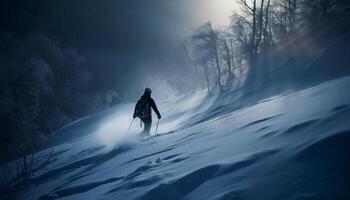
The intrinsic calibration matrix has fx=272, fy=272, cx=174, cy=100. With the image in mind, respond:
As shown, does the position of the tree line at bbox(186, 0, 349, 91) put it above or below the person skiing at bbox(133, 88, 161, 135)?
above

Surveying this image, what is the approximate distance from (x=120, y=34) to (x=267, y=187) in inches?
3730

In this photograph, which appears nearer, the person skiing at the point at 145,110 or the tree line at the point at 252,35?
the person skiing at the point at 145,110

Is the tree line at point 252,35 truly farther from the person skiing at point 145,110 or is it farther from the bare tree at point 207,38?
the person skiing at point 145,110

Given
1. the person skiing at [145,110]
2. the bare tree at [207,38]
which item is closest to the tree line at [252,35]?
the bare tree at [207,38]

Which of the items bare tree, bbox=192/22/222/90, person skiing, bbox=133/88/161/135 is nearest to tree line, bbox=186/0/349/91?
bare tree, bbox=192/22/222/90

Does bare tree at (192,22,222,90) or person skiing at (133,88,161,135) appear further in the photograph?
bare tree at (192,22,222,90)

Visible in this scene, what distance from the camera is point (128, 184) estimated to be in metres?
3.87

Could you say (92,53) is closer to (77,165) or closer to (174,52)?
(174,52)

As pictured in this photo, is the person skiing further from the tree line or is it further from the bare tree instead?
the bare tree

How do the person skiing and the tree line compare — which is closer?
the person skiing

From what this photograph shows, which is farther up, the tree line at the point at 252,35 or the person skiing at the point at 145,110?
the tree line at the point at 252,35

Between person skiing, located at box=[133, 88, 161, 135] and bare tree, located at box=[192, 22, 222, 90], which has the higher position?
bare tree, located at box=[192, 22, 222, 90]

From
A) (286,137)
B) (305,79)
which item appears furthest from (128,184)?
(305,79)

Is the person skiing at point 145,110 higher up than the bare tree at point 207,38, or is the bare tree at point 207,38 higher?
the bare tree at point 207,38
